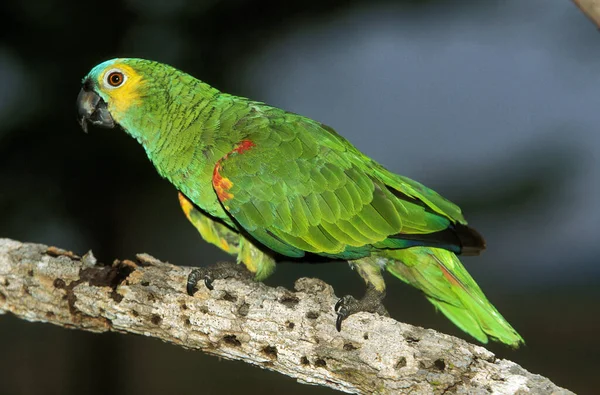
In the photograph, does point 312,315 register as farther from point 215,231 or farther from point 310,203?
point 215,231

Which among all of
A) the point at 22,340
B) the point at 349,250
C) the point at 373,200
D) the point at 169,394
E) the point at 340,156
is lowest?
the point at 169,394

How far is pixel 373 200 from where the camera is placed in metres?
2.92

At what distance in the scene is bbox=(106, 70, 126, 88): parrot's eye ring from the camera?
2996 mm

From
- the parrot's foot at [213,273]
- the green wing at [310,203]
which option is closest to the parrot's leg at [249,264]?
the parrot's foot at [213,273]

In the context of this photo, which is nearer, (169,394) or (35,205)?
(35,205)

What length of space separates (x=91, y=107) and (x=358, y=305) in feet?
6.11

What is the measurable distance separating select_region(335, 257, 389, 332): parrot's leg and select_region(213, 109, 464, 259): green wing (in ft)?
0.78

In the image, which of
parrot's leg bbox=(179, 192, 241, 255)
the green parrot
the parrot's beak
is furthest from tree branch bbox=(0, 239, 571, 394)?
the parrot's beak

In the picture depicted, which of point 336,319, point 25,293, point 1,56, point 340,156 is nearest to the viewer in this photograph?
point 336,319

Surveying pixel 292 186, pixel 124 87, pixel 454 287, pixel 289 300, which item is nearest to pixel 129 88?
pixel 124 87

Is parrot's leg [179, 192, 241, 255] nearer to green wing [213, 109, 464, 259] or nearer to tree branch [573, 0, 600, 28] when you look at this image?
green wing [213, 109, 464, 259]

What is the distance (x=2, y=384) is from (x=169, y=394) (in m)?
1.90

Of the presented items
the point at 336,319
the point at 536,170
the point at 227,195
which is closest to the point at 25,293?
the point at 227,195

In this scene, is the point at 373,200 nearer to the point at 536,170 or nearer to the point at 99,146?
the point at 99,146
